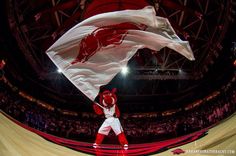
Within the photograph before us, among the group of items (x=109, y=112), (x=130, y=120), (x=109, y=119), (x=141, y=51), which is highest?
(x=141, y=51)

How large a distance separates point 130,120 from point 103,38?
11.5 metres

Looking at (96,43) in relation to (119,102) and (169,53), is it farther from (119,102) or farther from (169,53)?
(119,102)

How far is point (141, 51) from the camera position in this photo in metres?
16.5

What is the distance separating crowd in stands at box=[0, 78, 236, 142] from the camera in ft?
48.3

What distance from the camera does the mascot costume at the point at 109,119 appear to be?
868 cm

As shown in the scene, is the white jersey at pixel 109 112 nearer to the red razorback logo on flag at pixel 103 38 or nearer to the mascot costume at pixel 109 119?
the mascot costume at pixel 109 119

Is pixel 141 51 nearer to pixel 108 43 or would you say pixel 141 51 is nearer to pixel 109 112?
pixel 109 112

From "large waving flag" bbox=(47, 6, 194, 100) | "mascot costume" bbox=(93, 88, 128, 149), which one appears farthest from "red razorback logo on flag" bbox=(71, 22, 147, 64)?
"mascot costume" bbox=(93, 88, 128, 149)

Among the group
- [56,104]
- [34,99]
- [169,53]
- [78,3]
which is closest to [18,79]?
[34,99]

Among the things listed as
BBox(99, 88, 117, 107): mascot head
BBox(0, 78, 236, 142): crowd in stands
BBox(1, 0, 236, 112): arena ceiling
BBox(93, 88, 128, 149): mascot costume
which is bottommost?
BBox(93, 88, 128, 149): mascot costume

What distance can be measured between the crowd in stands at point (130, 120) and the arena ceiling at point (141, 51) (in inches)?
35.0

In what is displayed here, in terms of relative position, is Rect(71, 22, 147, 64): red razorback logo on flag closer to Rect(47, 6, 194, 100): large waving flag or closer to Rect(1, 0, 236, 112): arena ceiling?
Rect(47, 6, 194, 100): large waving flag

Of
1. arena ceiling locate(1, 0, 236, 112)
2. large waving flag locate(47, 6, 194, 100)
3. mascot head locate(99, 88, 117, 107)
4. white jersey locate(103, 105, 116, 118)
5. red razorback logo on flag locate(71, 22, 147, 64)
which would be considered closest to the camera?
large waving flag locate(47, 6, 194, 100)

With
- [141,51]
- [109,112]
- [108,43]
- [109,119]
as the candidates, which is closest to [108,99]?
[109,112]
